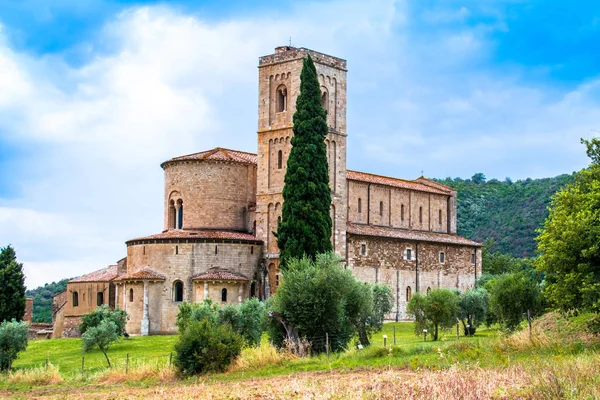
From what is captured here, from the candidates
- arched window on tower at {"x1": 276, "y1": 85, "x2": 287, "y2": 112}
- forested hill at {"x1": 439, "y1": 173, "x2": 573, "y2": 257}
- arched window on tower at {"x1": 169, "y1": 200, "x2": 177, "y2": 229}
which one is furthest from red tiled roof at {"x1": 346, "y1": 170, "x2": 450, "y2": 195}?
forested hill at {"x1": 439, "y1": 173, "x2": 573, "y2": 257}

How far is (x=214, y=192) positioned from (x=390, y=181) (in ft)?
47.8

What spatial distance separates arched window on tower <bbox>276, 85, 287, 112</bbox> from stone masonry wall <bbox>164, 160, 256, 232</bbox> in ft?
14.3

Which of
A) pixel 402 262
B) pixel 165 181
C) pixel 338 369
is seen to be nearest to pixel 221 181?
pixel 165 181

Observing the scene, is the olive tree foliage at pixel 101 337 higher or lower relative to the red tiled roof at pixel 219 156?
lower

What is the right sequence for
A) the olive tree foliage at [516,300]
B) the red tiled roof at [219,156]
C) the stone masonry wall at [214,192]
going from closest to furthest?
the olive tree foliage at [516,300] → the stone masonry wall at [214,192] → the red tiled roof at [219,156]

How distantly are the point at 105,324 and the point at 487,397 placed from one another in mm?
32231

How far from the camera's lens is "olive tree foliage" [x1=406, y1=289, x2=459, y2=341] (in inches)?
1924

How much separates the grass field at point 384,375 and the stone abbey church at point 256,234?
13.5 metres

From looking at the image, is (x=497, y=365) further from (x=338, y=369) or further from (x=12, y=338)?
(x=12, y=338)

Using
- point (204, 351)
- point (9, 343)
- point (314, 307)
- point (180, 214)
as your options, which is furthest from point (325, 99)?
point (204, 351)

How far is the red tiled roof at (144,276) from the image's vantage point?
55.4 m

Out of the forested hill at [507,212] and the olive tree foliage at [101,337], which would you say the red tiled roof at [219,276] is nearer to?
the olive tree foliage at [101,337]

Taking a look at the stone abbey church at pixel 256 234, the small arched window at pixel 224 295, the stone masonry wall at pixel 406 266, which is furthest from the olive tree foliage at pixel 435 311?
the small arched window at pixel 224 295

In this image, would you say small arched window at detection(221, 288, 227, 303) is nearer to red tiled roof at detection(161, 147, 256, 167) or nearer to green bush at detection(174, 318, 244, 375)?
red tiled roof at detection(161, 147, 256, 167)
